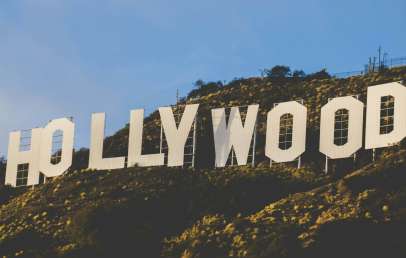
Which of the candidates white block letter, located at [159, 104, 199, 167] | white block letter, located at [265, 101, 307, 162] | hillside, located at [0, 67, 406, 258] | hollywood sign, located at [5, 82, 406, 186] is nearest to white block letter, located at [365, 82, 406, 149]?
hollywood sign, located at [5, 82, 406, 186]

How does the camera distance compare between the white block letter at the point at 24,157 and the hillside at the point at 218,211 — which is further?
the white block letter at the point at 24,157

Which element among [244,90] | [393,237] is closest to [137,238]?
[393,237]

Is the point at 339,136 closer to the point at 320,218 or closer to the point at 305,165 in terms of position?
the point at 305,165

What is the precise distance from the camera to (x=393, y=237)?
1993 inches

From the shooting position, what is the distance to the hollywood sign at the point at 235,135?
63719mm

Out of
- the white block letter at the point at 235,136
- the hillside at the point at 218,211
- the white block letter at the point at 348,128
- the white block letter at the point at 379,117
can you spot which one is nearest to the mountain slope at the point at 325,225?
the hillside at the point at 218,211

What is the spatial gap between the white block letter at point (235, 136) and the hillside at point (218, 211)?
1.01 metres

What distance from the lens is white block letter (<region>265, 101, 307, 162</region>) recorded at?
65.5 metres

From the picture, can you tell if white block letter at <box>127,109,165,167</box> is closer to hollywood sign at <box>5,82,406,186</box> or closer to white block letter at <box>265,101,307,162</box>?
hollywood sign at <box>5,82,406,186</box>

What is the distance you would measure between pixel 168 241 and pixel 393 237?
12356 mm

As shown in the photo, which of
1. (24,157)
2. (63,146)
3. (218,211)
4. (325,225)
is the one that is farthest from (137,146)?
(325,225)

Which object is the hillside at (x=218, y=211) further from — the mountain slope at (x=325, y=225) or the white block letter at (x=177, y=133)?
the white block letter at (x=177, y=133)

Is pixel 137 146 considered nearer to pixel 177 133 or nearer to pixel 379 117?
pixel 177 133

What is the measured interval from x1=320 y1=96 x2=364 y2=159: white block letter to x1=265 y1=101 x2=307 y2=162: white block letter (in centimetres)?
115
